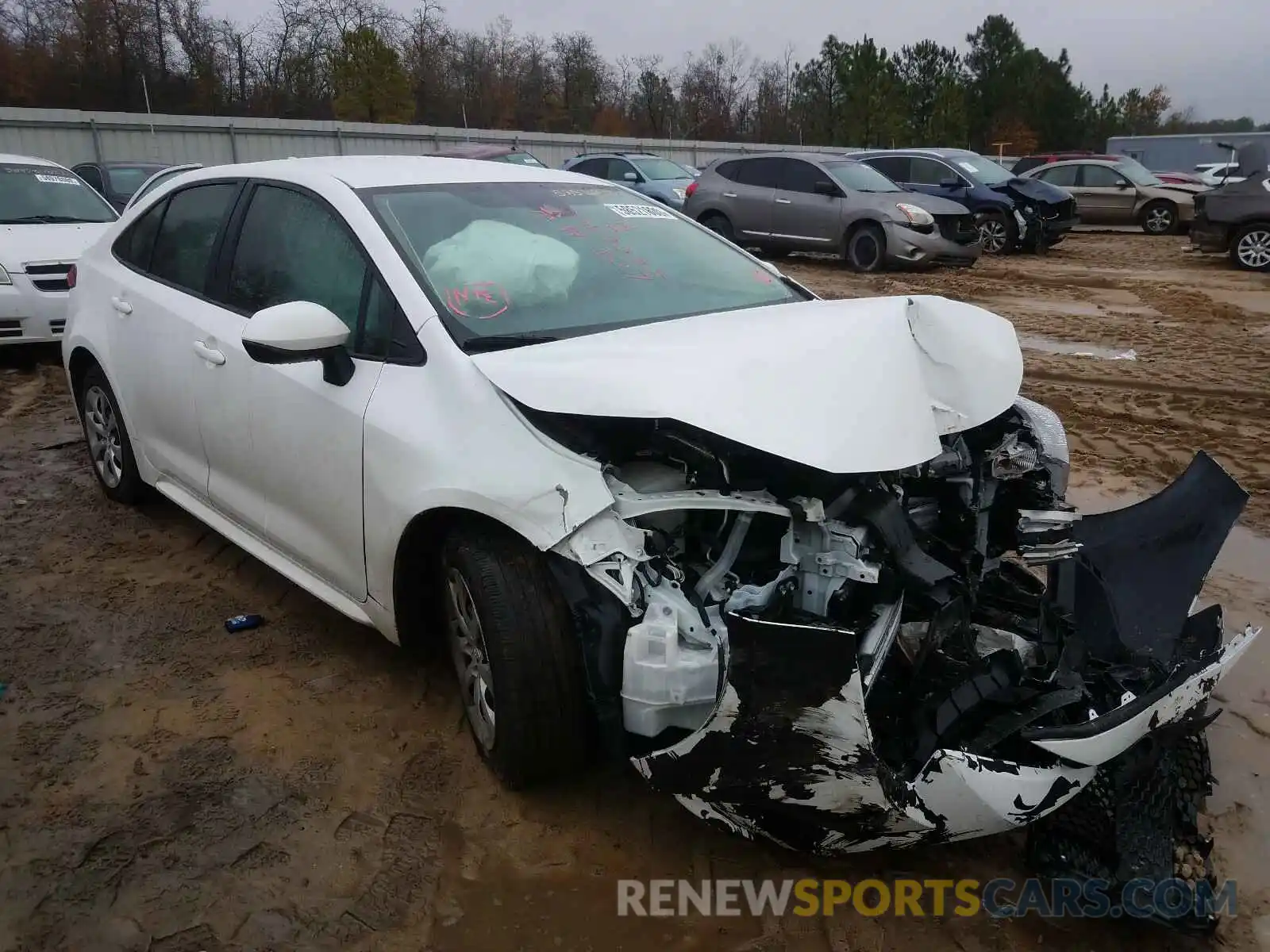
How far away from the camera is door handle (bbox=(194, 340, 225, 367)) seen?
3506mm

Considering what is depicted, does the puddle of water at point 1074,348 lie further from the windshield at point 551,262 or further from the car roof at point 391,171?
the car roof at point 391,171

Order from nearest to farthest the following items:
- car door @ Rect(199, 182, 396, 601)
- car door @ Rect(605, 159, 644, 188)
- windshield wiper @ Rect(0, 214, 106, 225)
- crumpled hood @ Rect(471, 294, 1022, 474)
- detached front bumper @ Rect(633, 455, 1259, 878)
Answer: detached front bumper @ Rect(633, 455, 1259, 878), crumpled hood @ Rect(471, 294, 1022, 474), car door @ Rect(199, 182, 396, 601), windshield wiper @ Rect(0, 214, 106, 225), car door @ Rect(605, 159, 644, 188)

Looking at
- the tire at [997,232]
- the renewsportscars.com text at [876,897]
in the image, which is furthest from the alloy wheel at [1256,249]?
the renewsportscars.com text at [876,897]

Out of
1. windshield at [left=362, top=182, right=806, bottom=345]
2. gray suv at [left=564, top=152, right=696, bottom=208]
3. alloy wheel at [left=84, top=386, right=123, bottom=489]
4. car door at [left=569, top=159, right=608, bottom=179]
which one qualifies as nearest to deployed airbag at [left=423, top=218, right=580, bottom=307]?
windshield at [left=362, top=182, right=806, bottom=345]

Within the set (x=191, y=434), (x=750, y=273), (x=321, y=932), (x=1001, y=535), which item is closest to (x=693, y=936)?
(x=321, y=932)

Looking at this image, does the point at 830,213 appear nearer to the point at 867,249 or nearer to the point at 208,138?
the point at 867,249

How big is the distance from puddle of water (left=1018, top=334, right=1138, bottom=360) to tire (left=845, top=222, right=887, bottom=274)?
4357mm

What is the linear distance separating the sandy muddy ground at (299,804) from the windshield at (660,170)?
13.5m

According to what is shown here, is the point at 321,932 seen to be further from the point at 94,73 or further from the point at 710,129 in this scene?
the point at 710,129

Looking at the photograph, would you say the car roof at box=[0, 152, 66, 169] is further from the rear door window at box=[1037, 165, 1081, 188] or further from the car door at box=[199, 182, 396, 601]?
the rear door window at box=[1037, 165, 1081, 188]

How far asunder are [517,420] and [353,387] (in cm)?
67

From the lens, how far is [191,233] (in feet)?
13.2

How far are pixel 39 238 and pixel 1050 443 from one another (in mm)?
8143

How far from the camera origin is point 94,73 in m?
35.7
